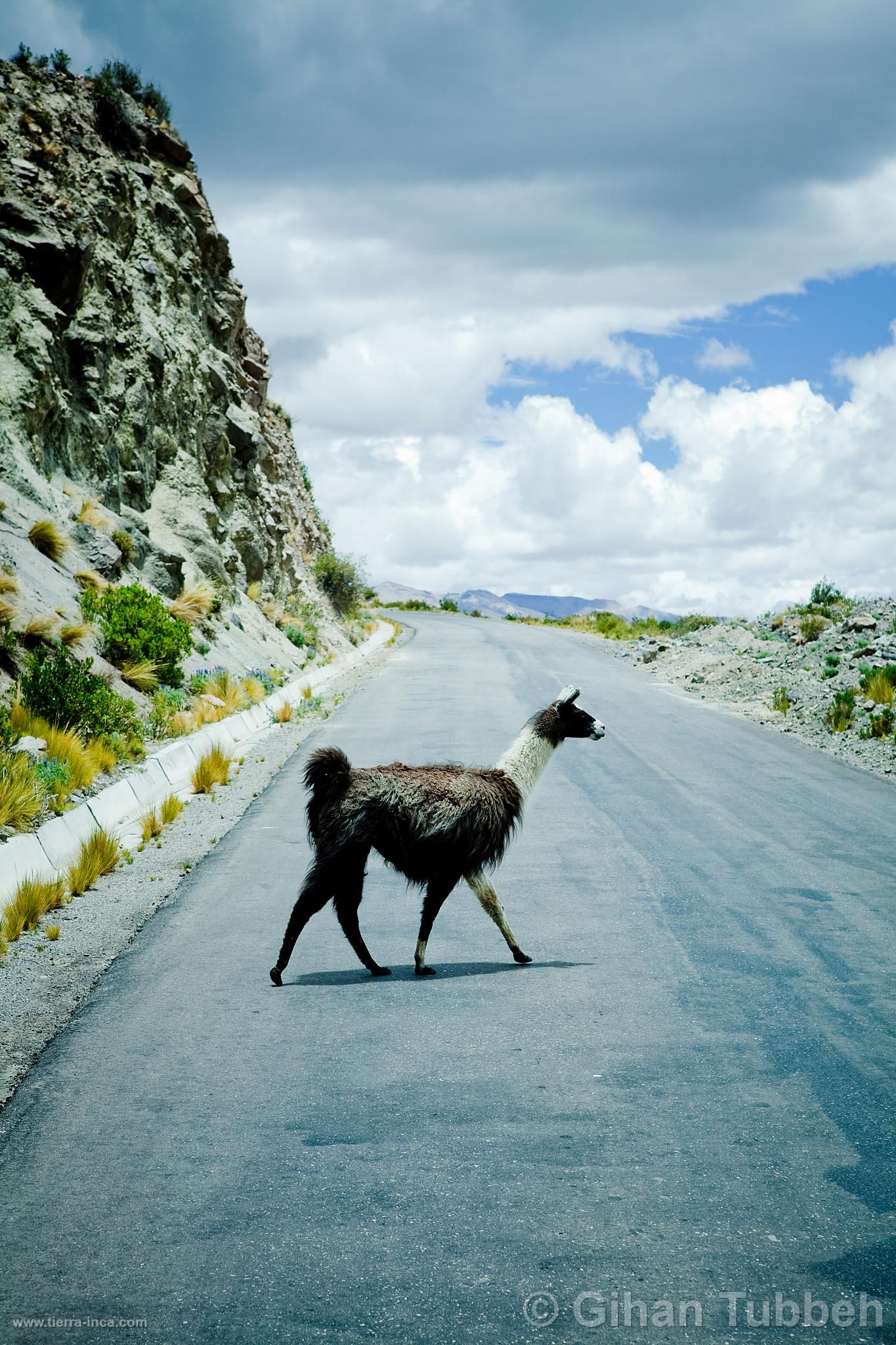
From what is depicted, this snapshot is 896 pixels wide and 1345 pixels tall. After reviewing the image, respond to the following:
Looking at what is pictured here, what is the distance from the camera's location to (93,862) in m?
9.08

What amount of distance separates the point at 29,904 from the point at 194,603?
15467 millimetres

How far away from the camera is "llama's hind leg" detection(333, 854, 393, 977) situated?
6605mm

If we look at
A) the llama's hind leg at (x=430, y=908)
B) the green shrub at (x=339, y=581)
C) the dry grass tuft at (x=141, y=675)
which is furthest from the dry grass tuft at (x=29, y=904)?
the green shrub at (x=339, y=581)

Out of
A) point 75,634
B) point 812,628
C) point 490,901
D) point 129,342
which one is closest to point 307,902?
point 490,901

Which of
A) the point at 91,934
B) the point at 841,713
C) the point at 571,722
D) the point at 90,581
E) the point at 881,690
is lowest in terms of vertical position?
the point at 91,934

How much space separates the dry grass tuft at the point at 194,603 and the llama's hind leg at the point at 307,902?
15.6 m

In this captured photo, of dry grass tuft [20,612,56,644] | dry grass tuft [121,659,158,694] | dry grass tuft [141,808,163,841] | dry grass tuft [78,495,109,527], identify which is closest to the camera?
dry grass tuft [141,808,163,841]

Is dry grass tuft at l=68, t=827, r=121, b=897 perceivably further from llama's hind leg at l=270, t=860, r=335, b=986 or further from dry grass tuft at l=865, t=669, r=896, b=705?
dry grass tuft at l=865, t=669, r=896, b=705

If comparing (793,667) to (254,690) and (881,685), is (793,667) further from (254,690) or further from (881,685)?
(254,690)

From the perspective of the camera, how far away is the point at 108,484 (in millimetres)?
24203

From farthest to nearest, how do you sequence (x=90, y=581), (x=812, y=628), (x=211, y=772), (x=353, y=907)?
(x=812, y=628) → (x=90, y=581) → (x=211, y=772) → (x=353, y=907)

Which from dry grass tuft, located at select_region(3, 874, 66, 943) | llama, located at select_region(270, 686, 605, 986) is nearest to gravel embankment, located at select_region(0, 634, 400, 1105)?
dry grass tuft, located at select_region(3, 874, 66, 943)

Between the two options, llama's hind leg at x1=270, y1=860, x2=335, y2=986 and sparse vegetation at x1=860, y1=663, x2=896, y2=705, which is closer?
llama's hind leg at x1=270, y1=860, x2=335, y2=986

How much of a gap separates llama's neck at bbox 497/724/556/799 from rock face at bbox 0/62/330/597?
14.4m
